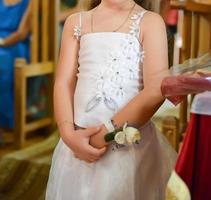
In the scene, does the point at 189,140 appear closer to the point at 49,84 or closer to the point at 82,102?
the point at 82,102

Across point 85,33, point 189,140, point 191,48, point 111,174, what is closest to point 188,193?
point 189,140

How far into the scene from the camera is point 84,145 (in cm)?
81

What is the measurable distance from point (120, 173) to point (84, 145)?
0.29 ft

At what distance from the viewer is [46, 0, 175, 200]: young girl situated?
815 millimetres

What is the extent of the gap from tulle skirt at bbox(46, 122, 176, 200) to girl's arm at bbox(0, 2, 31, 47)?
172 cm

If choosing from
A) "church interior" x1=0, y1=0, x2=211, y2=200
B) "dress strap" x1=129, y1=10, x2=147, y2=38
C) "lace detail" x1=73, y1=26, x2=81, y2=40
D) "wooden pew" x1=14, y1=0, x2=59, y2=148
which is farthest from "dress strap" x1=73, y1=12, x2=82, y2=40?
"wooden pew" x1=14, y1=0, x2=59, y2=148

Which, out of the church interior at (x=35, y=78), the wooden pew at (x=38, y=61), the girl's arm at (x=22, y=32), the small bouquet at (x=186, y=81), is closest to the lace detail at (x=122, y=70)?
the small bouquet at (x=186, y=81)

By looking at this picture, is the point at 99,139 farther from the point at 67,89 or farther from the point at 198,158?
the point at 198,158

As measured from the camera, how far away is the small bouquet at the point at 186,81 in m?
0.55

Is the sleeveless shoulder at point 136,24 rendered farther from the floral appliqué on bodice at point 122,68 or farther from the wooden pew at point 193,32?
the wooden pew at point 193,32

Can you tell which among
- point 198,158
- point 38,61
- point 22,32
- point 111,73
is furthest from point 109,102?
point 22,32

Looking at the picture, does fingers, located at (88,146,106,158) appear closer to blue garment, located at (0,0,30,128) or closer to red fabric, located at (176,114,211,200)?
red fabric, located at (176,114,211,200)

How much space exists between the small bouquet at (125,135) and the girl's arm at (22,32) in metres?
1.89

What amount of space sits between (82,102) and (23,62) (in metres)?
1.49
